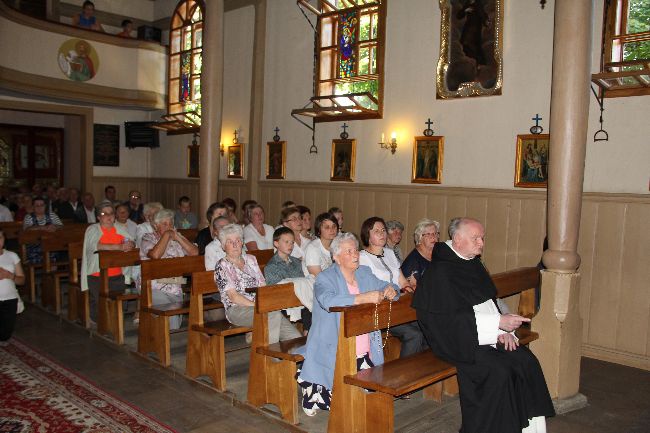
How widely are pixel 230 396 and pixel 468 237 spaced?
7.83ft

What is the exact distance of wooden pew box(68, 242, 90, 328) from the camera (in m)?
6.71

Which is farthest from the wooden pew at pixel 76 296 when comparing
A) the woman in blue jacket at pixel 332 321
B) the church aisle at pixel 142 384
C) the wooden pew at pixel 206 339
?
the woman in blue jacket at pixel 332 321

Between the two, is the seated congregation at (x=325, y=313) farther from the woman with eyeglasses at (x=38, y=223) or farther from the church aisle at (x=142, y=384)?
Result: the woman with eyeglasses at (x=38, y=223)

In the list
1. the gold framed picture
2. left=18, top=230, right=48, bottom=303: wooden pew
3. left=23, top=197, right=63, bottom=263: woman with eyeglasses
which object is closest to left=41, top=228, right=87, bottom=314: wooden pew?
left=18, top=230, right=48, bottom=303: wooden pew

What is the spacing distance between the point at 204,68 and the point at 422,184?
369 cm

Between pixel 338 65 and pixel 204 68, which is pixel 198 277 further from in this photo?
pixel 338 65

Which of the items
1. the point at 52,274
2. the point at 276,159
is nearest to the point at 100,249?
the point at 52,274

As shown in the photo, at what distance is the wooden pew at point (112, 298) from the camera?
6090 millimetres

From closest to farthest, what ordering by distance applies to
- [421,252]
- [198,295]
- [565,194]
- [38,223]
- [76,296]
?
1. [565,194]
2. [198,295]
3. [421,252]
4. [76,296]
5. [38,223]

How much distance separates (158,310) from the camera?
545 centimetres

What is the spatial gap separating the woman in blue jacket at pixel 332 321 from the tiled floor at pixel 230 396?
1.10 ft

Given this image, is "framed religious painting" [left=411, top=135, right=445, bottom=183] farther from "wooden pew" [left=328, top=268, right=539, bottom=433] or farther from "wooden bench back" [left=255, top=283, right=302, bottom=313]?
"wooden pew" [left=328, top=268, right=539, bottom=433]

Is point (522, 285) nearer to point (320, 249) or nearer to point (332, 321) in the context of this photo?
point (320, 249)

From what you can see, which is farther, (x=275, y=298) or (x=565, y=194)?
(x=565, y=194)
